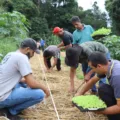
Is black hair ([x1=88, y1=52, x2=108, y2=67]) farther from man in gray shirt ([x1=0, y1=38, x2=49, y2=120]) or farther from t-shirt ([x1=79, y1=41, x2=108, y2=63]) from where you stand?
t-shirt ([x1=79, y1=41, x2=108, y2=63])

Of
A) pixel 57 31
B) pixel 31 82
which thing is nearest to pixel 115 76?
pixel 31 82

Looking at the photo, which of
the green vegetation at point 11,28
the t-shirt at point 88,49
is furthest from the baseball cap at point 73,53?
the green vegetation at point 11,28

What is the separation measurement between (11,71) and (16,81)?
0.49 ft

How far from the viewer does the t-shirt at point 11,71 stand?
319 centimetres

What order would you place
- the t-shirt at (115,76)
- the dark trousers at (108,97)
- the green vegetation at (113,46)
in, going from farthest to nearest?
1. the green vegetation at (113,46)
2. the dark trousers at (108,97)
3. the t-shirt at (115,76)

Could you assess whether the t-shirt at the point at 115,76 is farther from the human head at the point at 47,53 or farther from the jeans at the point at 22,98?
the human head at the point at 47,53

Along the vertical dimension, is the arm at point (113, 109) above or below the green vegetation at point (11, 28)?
below

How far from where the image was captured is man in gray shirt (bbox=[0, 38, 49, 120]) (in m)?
3.21

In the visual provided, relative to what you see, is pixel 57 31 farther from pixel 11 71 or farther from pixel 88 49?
pixel 11 71

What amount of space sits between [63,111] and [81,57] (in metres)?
0.82

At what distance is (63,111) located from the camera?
3.83m

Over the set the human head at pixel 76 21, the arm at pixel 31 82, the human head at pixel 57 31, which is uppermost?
the human head at pixel 76 21

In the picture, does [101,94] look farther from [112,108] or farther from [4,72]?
[4,72]

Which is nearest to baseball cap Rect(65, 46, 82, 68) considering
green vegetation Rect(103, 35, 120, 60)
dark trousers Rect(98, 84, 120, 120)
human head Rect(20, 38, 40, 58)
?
human head Rect(20, 38, 40, 58)
